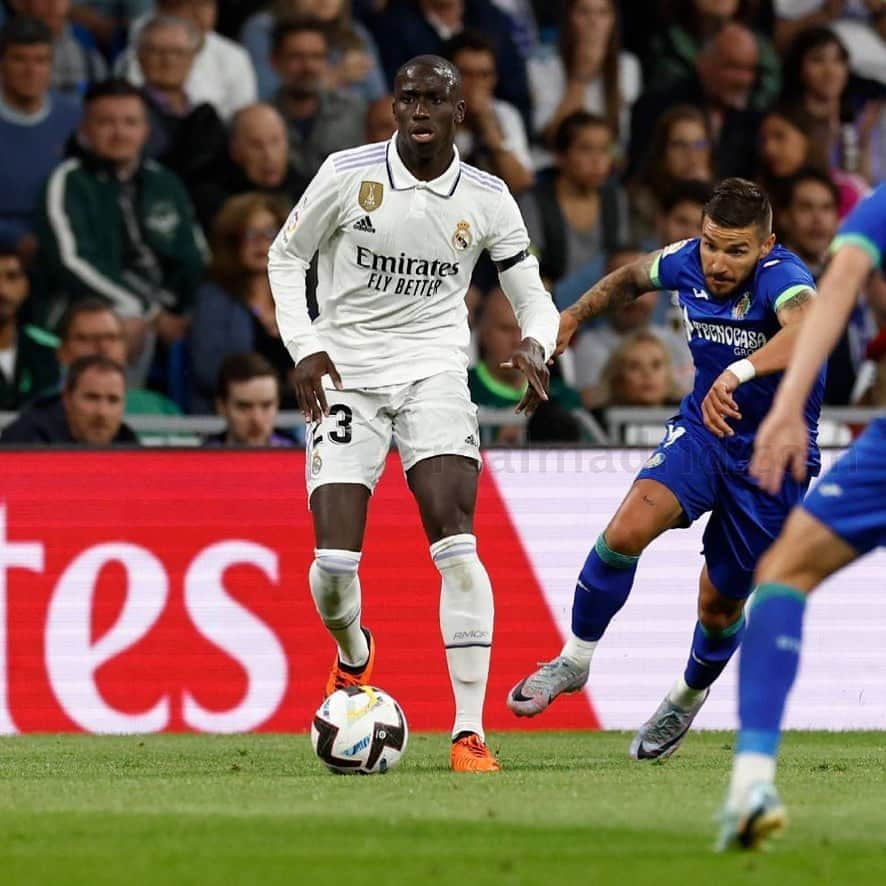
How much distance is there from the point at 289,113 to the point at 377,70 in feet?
2.70

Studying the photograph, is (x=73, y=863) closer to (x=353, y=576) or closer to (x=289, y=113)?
(x=353, y=576)

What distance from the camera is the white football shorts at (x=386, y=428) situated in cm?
827

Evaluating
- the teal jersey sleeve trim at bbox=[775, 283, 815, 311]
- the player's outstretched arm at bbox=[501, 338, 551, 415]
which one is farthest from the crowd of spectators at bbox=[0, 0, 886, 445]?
the teal jersey sleeve trim at bbox=[775, 283, 815, 311]

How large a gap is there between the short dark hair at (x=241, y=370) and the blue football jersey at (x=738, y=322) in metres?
3.82

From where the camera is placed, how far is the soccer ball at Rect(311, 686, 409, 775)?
802 centimetres

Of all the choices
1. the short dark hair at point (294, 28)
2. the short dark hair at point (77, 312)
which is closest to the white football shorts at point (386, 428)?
the short dark hair at point (77, 312)

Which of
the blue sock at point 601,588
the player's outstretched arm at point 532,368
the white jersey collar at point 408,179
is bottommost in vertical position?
the blue sock at point 601,588

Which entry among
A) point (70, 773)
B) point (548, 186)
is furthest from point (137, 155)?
point (70, 773)

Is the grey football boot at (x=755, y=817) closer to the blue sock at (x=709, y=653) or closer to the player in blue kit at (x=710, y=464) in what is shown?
the player in blue kit at (x=710, y=464)

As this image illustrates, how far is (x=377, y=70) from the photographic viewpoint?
15.0 m

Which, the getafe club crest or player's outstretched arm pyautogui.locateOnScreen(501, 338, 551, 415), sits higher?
the getafe club crest

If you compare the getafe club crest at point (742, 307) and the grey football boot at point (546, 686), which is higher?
the getafe club crest at point (742, 307)

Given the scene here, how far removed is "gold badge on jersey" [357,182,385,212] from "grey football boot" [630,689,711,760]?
258 centimetres

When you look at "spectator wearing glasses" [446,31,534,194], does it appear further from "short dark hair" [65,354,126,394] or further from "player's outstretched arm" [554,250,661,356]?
"player's outstretched arm" [554,250,661,356]
